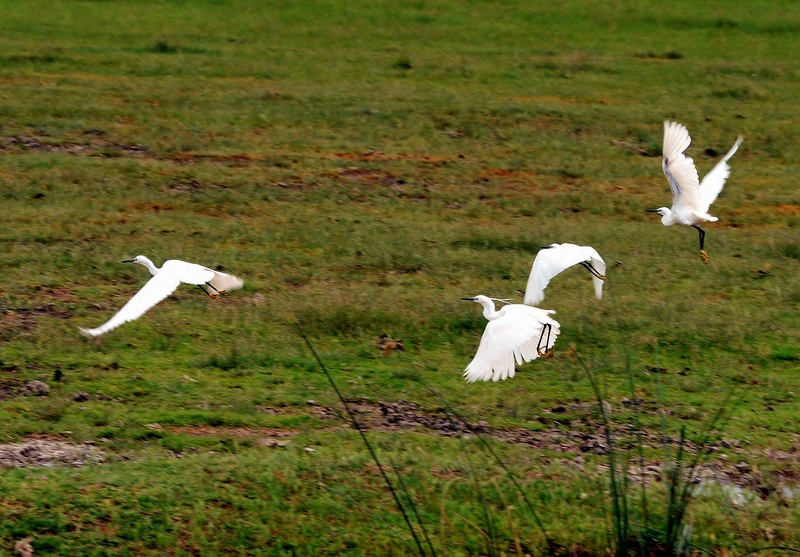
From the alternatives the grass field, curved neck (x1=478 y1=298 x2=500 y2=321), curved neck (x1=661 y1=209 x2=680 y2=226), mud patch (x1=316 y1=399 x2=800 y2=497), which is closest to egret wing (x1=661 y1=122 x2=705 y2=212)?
curved neck (x1=661 y1=209 x2=680 y2=226)

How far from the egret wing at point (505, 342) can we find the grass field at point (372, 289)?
0.31 m

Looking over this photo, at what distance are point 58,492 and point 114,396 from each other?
1435mm

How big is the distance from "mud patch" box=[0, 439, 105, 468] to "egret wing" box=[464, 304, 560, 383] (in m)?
2.13

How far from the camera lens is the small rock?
689 cm

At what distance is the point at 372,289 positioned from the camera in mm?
9141

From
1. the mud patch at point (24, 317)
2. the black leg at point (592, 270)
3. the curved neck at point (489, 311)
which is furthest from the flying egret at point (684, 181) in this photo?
the mud patch at point (24, 317)

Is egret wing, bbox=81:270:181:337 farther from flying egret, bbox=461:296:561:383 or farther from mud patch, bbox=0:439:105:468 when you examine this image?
flying egret, bbox=461:296:561:383

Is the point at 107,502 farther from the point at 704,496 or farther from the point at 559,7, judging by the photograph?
the point at 559,7

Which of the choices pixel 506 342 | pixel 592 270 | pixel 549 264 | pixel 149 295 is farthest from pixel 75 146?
pixel 506 342

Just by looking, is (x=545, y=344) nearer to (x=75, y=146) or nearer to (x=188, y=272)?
(x=188, y=272)

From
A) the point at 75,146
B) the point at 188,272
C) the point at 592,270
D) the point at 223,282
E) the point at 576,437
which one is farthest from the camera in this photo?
the point at 75,146

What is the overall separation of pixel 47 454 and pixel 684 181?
15.6 feet

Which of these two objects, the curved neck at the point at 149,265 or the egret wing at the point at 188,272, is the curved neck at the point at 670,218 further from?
the curved neck at the point at 149,265

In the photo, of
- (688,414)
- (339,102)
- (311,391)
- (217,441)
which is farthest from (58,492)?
(339,102)
